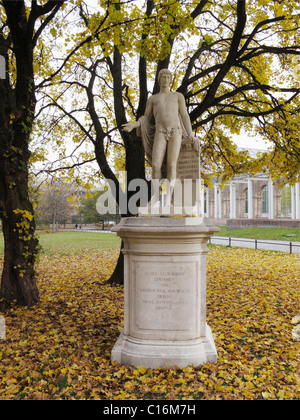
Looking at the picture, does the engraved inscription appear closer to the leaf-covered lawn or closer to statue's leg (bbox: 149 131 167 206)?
the leaf-covered lawn

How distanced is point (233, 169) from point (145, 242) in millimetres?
7169

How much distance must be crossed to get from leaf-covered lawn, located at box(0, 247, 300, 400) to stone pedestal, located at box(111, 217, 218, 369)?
0.19m

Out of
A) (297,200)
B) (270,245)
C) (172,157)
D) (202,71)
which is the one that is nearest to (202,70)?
(202,71)

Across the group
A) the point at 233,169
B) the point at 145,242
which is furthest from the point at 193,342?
the point at 233,169

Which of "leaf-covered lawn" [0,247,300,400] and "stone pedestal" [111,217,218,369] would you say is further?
"stone pedestal" [111,217,218,369]

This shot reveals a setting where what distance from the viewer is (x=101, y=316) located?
6203 millimetres

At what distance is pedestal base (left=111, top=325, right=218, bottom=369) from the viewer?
4117mm

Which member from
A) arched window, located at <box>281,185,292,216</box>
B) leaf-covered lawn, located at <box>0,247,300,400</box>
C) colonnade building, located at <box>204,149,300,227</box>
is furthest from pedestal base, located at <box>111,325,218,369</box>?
arched window, located at <box>281,185,292,216</box>

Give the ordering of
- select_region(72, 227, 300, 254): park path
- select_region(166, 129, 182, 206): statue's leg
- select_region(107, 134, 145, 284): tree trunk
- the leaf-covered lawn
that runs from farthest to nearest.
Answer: select_region(72, 227, 300, 254): park path → select_region(107, 134, 145, 284): tree trunk → select_region(166, 129, 182, 206): statue's leg → the leaf-covered lawn

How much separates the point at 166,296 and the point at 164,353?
2.29 feet

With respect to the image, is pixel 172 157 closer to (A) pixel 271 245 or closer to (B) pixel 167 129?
(B) pixel 167 129
